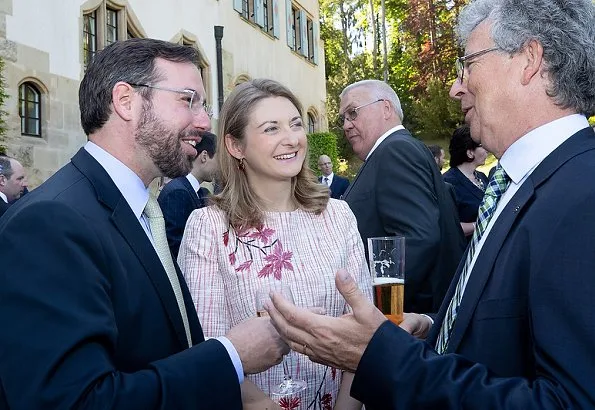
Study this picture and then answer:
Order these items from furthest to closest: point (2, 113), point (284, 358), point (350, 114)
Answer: point (2, 113), point (350, 114), point (284, 358)

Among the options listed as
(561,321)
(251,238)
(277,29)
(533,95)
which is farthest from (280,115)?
Answer: (277,29)

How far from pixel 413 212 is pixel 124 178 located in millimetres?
2334

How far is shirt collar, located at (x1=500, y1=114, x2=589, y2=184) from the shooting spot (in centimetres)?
194

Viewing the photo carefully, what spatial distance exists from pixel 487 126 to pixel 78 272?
1.25 meters

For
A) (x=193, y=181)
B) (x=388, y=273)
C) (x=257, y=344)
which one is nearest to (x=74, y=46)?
(x=193, y=181)

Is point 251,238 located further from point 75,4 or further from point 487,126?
point 75,4

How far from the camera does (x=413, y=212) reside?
4.21 metres

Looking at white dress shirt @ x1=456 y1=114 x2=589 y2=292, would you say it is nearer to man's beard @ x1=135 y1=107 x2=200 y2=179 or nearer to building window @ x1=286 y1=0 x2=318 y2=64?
man's beard @ x1=135 y1=107 x2=200 y2=179

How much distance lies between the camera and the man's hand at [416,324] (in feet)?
9.40

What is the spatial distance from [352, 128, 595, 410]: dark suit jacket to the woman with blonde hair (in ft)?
3.13

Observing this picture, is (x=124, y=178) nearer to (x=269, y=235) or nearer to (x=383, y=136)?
(x=269, y=235)

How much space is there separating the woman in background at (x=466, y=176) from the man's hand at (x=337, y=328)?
440 centimetres

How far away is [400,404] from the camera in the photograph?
5.68 feet

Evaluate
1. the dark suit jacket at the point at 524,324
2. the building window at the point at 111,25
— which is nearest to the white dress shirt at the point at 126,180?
the dark suit jacket at the point at 524,324
